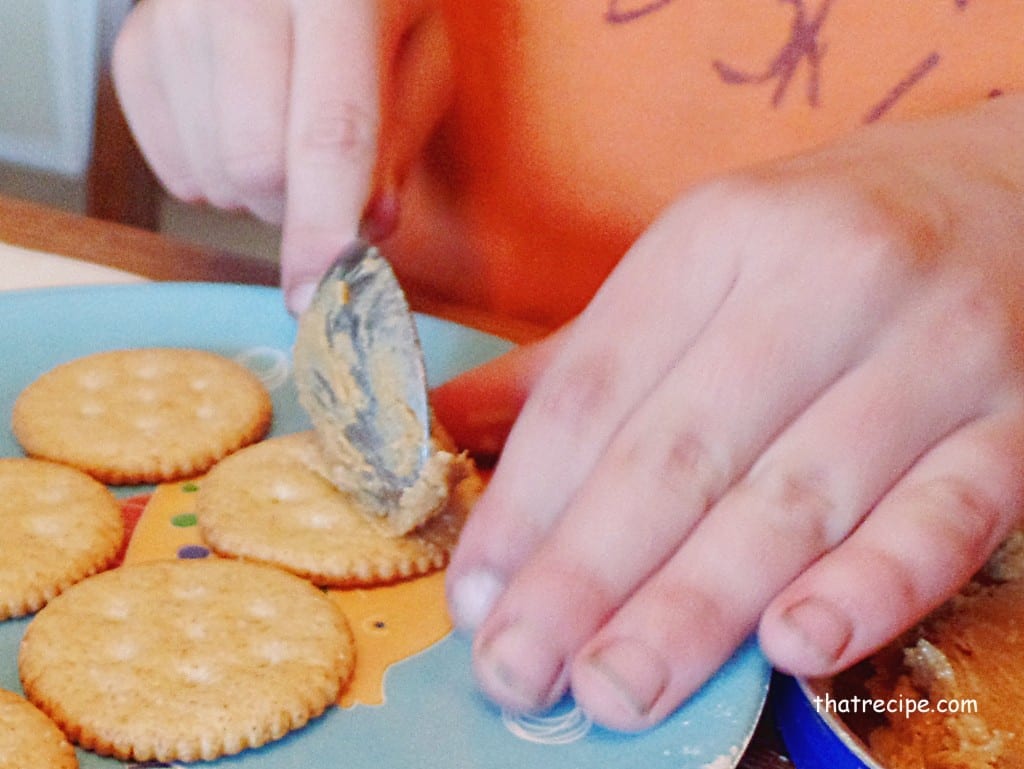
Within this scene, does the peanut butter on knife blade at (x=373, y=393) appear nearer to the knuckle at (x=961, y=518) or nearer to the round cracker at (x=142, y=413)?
the round cracker at (x=142, y=413)

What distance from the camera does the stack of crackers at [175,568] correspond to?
20.4 inches

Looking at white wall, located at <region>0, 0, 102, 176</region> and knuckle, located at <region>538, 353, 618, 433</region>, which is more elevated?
knuckle, located at <region>538, 353, 618, 433</region>

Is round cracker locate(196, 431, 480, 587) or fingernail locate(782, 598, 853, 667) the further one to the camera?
round cracker locate(196, 431, 480, 587)

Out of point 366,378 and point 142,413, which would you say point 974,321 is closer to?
point 366,378

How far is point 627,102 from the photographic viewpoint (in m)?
0.95

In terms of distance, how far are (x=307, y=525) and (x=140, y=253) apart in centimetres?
46

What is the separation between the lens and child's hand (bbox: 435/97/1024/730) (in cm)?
48

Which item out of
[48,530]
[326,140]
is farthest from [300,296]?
[48,530]

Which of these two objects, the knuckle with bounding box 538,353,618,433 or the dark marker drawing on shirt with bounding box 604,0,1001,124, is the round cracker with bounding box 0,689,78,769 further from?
the dark marker drawing on shirt with bounding box 604,0,1001,124

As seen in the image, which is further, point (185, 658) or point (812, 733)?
point (185, 658)

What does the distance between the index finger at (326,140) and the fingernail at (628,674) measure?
350 mm

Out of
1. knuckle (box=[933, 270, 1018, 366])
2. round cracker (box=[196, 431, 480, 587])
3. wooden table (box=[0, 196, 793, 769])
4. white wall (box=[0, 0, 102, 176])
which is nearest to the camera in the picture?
knuckle (box=[933, 270, 1018, 366])

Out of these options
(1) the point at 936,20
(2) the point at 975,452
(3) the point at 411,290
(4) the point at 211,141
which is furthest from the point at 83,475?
(1) the point at 936,20

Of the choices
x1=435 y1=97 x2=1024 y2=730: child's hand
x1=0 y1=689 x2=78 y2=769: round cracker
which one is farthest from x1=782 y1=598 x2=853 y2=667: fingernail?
x1=0 y1=689 x2=78 y2=769: round cracker
